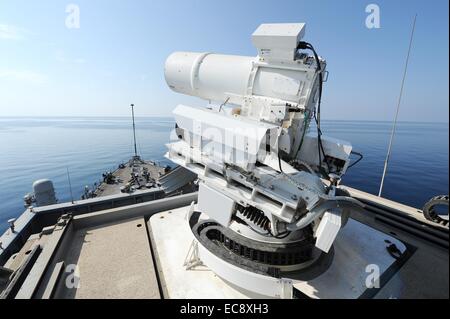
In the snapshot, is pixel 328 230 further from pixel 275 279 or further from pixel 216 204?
pixel 216 204

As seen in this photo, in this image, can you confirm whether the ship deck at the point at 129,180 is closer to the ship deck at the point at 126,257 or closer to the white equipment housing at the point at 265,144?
the ship deck at the point at 126,257

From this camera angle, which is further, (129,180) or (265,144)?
(129,180)

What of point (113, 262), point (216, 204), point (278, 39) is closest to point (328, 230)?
point (216, 204)

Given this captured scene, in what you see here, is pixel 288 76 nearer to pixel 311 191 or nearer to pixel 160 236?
pixel 311 191

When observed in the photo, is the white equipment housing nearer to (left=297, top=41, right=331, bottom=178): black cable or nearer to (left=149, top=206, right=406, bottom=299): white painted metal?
(left=297, top=41, right=331, bottom=178): black cable

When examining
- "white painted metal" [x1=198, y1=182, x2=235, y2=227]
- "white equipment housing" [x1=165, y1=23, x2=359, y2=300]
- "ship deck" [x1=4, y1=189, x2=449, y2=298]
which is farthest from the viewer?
"white painted metal" [x1=198, y1=182, x2=235, y2=227]

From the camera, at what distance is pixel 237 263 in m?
5.39

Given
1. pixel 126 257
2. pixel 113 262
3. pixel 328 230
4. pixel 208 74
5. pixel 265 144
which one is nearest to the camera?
pixel 328 230

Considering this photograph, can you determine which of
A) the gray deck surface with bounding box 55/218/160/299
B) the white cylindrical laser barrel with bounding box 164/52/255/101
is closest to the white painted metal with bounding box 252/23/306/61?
the white cylindrical laser barrel with bounding box 164/52/255/101

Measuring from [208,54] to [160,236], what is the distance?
218 inches

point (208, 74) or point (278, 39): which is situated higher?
point (278, 39)

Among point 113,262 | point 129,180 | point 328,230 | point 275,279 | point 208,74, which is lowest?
point 129,180
